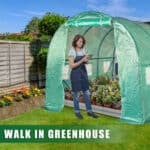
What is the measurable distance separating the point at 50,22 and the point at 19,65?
6.98 metres

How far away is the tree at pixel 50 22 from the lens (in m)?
21.4

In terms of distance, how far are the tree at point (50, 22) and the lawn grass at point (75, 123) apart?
9469mm

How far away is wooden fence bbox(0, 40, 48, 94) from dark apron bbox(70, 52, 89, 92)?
315cm

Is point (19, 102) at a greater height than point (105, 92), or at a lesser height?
lesser

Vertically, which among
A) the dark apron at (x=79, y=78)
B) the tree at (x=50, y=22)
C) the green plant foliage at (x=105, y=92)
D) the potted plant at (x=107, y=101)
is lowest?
the potted plant at (x=107, y=101)

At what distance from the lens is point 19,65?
49.2ft

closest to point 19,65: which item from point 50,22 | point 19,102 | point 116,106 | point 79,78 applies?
point 19,102

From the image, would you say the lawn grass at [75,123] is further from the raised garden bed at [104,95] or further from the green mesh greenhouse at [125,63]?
the raised garden bed at [104,95]

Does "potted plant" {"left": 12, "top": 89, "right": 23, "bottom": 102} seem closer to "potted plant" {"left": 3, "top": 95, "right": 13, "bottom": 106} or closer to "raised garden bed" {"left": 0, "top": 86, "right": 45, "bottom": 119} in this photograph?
"raised garden bed" {"left": 0, "top": 86, "right": 45, "bottom": 119}

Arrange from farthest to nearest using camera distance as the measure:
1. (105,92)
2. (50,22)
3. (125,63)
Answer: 1. (50,22)
2. (105,92)
3. (125,63)

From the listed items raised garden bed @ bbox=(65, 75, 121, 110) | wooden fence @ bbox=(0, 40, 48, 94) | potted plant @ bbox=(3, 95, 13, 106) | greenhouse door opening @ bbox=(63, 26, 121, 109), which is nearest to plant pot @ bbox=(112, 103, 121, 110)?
raised garden bed @ bbox=(65, 75, 121, 110)

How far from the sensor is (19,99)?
41.0 ft

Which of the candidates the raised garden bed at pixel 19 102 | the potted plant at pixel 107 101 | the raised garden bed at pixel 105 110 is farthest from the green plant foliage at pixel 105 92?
the raised garden bed at pixel 19 102

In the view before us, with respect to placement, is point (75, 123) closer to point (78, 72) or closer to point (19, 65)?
point (78, 72)
